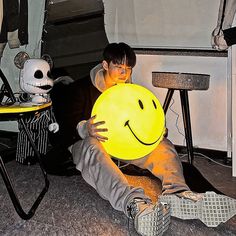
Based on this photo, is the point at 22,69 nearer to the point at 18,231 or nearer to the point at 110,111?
the point at 110,111

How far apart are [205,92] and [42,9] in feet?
4.68

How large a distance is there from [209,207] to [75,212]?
1.99 feet

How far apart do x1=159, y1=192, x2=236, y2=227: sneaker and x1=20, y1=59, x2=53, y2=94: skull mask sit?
1.05 metres

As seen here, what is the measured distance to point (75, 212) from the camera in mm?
1782

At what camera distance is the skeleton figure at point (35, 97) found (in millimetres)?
2268

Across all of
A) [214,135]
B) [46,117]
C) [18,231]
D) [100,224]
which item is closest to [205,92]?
[214,135]

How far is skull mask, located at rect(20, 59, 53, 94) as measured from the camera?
227 centimetres

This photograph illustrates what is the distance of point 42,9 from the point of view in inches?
120

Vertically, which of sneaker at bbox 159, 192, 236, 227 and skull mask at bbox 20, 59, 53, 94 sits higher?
skull mask at bbox 20, 59, 53, 94

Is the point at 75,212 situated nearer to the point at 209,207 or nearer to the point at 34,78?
the point at 209,207

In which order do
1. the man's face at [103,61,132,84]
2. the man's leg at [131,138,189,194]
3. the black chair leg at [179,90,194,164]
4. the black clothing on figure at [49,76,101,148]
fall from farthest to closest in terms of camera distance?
the black chair leg at [179,90,194,164] → the black clothing on figure at [49,76,101,148] → the man's face at [103,61,132,84] → the man's leg at [131,138,189,194]

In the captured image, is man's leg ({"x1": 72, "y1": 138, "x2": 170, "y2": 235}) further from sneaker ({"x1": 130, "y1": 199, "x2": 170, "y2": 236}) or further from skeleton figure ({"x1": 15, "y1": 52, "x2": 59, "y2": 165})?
skeleton figure ({"x1": 15, "y1": 52, "x2": 59, "y2": 165})

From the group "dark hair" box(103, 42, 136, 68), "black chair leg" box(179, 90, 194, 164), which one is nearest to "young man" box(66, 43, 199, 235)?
"dark hair" box(103, 42, 136, 68)

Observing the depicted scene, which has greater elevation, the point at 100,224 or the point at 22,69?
the point at 22,69
